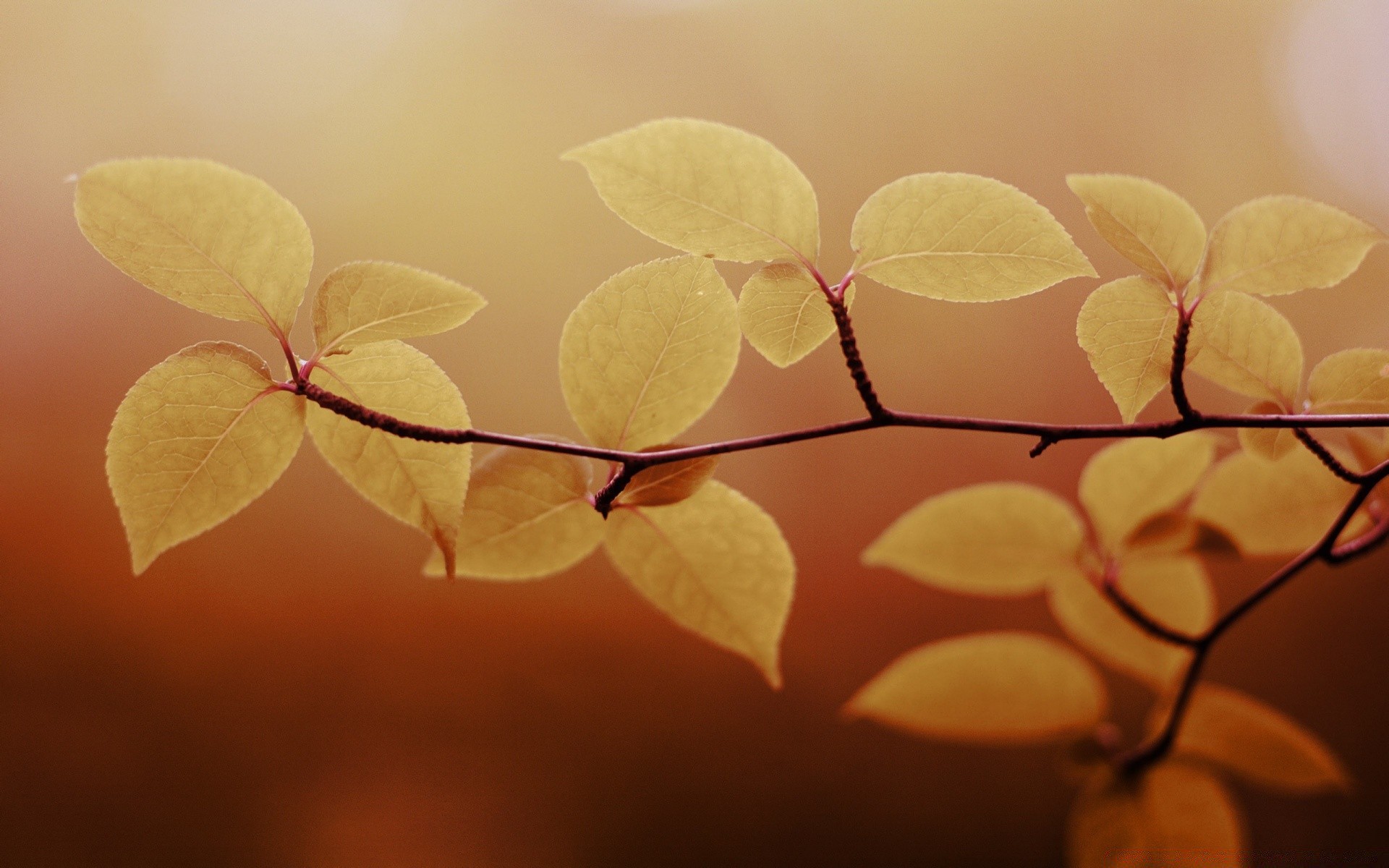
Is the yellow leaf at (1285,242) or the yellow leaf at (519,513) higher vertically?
the yellow leaf at (1285,242)

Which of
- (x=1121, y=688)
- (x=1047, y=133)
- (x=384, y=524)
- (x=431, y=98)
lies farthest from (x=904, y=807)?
(x=431, y=98)

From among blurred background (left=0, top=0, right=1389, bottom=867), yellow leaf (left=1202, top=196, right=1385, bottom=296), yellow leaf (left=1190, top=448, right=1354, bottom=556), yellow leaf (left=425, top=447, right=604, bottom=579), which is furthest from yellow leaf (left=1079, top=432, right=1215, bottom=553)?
blurred background (left=0, top=0, right=1389, bottom=867)

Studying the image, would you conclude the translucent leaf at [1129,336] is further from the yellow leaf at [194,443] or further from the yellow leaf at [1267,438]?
the yellow leaf at [194,443]

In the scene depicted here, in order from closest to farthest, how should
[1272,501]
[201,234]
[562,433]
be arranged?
[201,234]
[1272,501]
[562,433]

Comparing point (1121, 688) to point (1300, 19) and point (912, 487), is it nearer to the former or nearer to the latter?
point (912, 487)

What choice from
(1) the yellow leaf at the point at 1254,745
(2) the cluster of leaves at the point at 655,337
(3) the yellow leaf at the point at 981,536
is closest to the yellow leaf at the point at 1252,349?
(2) the cluster of leaves at the point at 655,337

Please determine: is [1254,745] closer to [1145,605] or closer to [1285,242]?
[1145,605]

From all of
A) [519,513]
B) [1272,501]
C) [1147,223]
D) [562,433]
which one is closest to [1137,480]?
[1272,501]
